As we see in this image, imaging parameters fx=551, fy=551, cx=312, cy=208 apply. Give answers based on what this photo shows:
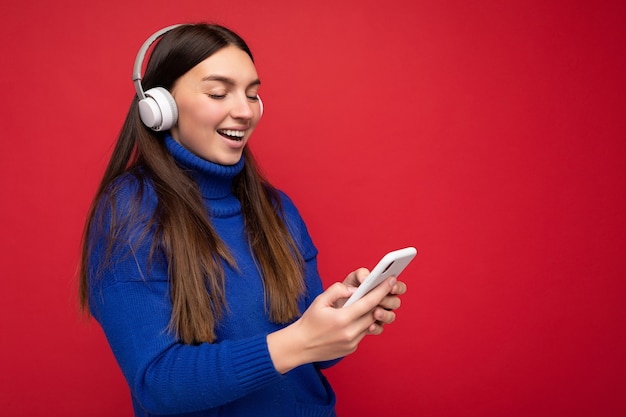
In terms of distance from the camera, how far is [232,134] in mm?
1390

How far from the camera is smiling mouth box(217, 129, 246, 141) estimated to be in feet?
4.53

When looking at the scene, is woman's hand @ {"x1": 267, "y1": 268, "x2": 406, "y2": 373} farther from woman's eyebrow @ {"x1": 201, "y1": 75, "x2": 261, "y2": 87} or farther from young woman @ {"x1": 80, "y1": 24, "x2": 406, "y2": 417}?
woman's eyebrow @ {"x1": 201, "y1": 75, "x2": 261, "y2": 87}

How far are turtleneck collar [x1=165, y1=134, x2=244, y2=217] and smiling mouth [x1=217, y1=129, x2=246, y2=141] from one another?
0.07 meters

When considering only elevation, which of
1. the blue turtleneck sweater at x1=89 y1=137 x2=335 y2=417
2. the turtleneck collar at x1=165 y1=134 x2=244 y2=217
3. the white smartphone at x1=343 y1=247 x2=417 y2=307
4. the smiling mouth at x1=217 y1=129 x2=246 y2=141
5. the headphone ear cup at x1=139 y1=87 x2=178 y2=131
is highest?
the headphone ear cup at x1=139 y1=87 x2=178 y2=131

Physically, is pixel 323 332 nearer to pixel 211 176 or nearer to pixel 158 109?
pixel 211 176

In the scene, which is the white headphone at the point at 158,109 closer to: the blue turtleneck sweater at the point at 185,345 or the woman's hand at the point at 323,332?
the blue turtleneck sweater at the point at 185,345

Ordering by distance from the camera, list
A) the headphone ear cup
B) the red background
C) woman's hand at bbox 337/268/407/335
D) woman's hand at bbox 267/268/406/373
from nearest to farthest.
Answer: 1. woman's hand at bbox 267/268/406/373
2. woman's hand at bbox 337/268/407/335
3. the headphone ear cup
4. the red background

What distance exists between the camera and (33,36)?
197 cm

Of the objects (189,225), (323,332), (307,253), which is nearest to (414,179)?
(307,253)

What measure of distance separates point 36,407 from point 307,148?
4.67 feet

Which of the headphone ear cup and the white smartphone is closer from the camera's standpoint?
the white smartphone

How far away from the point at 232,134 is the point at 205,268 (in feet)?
1.19

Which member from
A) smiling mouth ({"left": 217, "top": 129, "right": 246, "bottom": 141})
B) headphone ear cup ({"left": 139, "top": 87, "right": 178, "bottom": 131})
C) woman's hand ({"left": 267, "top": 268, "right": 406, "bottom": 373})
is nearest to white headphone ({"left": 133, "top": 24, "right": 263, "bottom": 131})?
headphone ear cup ({"left": 139, "top": 87, "right": 178, "bottom": 131})

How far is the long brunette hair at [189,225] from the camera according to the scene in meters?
1.17
